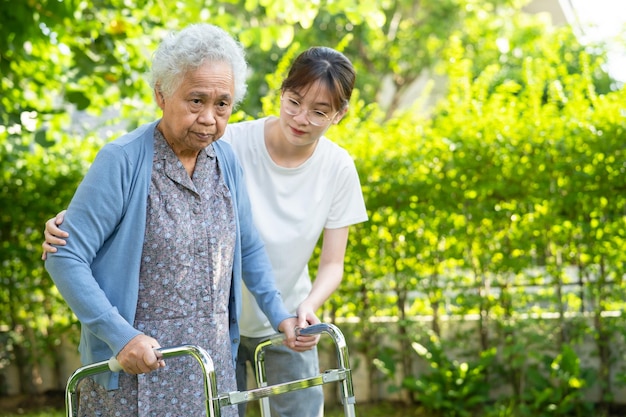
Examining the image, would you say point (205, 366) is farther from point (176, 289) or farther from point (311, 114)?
point (311, 114)

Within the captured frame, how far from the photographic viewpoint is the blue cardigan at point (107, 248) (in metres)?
1.99

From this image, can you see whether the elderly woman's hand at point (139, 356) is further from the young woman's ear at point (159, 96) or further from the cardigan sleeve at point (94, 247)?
the young woman's ear at point (159, 96)

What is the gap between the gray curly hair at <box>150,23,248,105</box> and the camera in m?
2.09

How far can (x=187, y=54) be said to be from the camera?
2.09 meters

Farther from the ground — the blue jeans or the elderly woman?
the elderly woman

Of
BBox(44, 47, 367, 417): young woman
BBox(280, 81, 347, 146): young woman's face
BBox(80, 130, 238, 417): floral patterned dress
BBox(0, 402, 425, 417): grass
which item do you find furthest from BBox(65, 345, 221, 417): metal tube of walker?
BBox(0, 402, 425, 417): grass

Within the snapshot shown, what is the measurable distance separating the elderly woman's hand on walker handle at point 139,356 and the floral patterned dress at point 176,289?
0.19 meters

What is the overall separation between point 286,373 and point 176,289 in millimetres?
732

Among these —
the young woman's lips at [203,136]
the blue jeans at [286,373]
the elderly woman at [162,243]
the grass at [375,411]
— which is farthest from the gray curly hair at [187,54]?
the grass at [375,411]

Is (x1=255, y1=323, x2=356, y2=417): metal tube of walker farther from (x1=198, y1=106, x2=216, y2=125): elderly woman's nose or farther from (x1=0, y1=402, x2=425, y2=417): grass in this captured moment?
(x1=0, y1=402, x2=425, y2=417): grass

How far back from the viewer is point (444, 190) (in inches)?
198

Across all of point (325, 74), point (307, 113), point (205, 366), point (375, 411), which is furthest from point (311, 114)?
point (375, 411)

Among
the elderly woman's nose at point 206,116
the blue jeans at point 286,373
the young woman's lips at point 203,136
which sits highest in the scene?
the elderly woman's nose at point 206,116

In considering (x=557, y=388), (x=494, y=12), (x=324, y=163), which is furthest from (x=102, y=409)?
(x=494, y=12)
